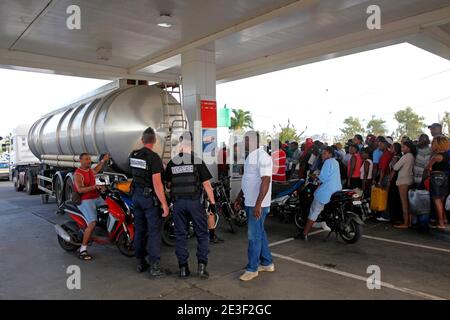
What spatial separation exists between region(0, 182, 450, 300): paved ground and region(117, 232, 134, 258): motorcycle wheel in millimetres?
116

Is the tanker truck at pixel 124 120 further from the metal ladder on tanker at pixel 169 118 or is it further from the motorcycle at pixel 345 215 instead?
the motorcycle at pixel 345 215

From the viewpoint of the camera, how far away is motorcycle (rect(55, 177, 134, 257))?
5531mm

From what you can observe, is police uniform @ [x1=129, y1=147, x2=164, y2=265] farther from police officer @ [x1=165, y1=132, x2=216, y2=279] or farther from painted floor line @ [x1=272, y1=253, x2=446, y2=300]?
painted floor line @ [x1=272, y1=253, x2=446, y2=300]

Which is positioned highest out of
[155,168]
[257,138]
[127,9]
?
[127,9]

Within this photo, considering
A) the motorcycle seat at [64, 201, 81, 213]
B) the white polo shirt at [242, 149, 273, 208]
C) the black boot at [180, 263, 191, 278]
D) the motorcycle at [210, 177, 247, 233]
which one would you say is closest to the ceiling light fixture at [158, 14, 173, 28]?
the motorcycle at [210, 177, 247, 233]

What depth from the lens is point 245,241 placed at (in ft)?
21.3

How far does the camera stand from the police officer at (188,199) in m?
4.62

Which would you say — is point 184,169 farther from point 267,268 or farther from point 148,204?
point 267,268

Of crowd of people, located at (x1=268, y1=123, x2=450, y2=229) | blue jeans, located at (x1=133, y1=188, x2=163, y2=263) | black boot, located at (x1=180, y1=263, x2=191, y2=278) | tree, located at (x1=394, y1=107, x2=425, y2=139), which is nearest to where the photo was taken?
black boot, located at (x1=180, y1=263, x2=191, y2=278)

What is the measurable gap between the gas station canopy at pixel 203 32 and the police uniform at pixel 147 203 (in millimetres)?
4660

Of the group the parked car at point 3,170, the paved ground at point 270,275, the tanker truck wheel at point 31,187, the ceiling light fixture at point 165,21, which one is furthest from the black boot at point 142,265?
the parked car at point 3,170

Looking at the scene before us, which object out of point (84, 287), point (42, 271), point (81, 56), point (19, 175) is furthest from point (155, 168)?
point (19, 175)

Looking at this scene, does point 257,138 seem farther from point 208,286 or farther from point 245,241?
point 245,241

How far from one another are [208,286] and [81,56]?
10.8 meters
